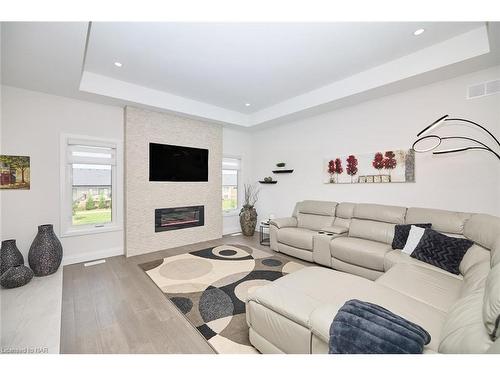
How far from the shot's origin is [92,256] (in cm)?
361

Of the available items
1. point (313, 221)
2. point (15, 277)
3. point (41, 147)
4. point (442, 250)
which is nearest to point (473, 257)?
point (442, 250)

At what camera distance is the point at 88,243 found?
143 inches

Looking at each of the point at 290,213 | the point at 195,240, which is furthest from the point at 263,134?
the point at 195,240

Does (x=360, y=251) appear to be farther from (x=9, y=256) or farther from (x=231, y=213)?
(x=9, y=256)

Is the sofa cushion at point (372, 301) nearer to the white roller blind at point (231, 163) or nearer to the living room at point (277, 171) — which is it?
the living room at point (277, 171)

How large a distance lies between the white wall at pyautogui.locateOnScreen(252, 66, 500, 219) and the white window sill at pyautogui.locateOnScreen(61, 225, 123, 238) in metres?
3.47

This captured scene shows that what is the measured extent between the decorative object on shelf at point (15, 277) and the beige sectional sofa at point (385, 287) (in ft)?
9.89

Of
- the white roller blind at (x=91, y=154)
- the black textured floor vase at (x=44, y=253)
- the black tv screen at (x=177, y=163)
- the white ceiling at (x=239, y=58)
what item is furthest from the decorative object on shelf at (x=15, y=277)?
the white ceiling at (x=239, y=58)

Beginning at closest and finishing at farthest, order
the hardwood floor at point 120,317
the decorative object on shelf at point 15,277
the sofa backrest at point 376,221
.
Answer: the hardwood floor at point 120,317, the decorative object on shelf at point 15,277, the sofa backrest at point 376,221

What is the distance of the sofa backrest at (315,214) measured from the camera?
391 cm

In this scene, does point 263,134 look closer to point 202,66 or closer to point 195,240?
point 202,66

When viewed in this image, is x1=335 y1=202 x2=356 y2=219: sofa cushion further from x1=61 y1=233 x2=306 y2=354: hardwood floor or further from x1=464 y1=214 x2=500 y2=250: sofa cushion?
x1=61 y1=233 x2=306 y2=354: hardwood floor

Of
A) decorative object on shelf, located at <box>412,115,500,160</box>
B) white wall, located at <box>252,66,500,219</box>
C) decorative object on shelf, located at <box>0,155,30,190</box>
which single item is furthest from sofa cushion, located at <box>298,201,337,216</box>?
decorative object on shelf, located at <box>0,155,30,190</box>

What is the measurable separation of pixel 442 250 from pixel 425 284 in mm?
635
